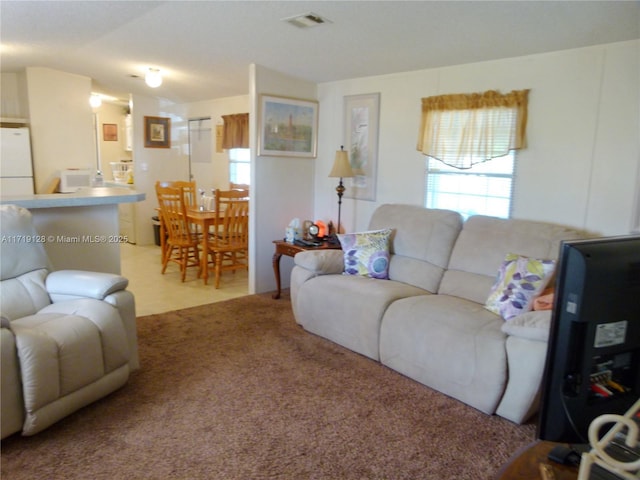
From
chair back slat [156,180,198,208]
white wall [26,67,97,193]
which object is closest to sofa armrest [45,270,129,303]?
chair back slat [156,180,198,208]

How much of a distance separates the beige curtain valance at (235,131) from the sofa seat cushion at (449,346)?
366cm

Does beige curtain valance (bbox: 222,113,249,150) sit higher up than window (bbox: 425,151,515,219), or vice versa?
beige curtain valance (bbox: 222,113,249,150)

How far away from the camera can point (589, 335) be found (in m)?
0.83

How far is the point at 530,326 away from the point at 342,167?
238 centimetres

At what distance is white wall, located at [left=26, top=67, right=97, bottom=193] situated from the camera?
547cm

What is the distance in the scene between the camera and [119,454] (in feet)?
6.69

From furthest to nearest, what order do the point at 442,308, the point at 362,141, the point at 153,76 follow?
the point at 153,76 < the point at 362,141 < the point at 442,308

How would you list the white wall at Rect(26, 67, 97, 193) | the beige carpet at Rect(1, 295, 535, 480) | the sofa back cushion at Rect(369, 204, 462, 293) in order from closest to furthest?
the beige carpet at Rect(1, 295, 535, 480) < the sofa back cushion at Rect(369, 204, 462, 293) < the white wall at Rect(26, 67, 97, 193)

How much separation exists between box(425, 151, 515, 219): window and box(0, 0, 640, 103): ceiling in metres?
0.81

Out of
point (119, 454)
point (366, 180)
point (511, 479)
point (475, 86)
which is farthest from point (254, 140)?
point (511, 479)

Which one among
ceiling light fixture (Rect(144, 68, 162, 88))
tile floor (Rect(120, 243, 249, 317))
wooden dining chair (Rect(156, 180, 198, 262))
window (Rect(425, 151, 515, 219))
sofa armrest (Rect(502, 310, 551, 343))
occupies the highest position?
ceiling light fixture (Rect(144, 68, 162, 88))

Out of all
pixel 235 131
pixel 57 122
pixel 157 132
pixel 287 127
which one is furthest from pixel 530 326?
pixel 157 132

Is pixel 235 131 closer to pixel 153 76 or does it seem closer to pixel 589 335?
pixel 153 76

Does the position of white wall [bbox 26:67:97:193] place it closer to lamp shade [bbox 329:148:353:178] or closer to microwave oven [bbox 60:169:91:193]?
microwave oven [bbox 60:169:91:193]
